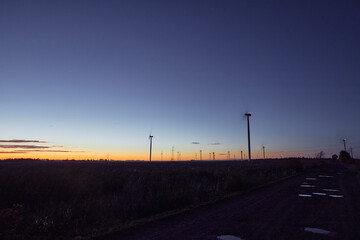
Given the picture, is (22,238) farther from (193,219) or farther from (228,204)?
(228,204)

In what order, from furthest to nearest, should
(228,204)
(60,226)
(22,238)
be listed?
(228,204), (60,226), (22,238)

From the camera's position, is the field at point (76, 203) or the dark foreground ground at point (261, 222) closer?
the dark foreground ground at point (261, 222)

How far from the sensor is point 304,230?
6.68 metres

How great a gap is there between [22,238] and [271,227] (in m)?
7.11

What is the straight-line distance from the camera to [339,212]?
29.0ft

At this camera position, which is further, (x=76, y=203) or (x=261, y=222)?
(x=76, y=203)

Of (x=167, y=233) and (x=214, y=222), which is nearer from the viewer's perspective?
(x=167, y=233)

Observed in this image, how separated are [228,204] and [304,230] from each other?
174 inches

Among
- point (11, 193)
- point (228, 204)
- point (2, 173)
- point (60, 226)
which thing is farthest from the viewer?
point (2, 173)

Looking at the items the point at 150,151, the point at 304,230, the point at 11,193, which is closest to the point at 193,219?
the point at 304,230

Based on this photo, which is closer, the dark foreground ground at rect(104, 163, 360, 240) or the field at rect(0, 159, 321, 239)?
the dark foreground ground at rect(104, 163, 360, 240)

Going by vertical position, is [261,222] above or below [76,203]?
above

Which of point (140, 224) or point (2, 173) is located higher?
point (2, 173)

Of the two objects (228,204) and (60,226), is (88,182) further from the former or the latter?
(228,204)
